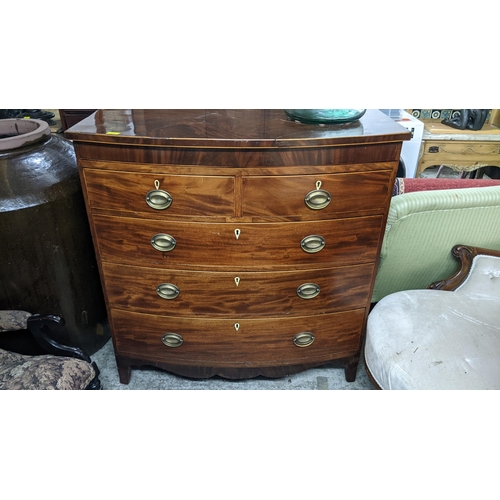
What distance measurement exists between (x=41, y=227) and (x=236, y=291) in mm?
908

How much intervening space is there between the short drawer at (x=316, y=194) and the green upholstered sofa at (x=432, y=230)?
0.39 meters

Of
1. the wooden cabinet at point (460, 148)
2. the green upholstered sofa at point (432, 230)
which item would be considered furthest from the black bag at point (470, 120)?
the green upholstered sofa at point (432, 230)

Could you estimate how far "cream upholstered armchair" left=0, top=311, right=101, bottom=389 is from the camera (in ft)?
5.19

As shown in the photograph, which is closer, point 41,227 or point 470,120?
point 41,227

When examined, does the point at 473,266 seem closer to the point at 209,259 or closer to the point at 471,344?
the point at 471,344

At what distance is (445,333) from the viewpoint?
1720 mm

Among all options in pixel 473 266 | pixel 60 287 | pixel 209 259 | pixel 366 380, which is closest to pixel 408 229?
pixel 473 266

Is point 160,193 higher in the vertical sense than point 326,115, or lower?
lower

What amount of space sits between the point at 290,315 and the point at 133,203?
2.69 feet

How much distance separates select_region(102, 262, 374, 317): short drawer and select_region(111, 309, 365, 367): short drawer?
0.18 ft

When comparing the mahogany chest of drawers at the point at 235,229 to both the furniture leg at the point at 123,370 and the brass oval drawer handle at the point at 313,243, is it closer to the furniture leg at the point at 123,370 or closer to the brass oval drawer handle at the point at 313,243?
the brass oval drawer handle at the point at 313,243

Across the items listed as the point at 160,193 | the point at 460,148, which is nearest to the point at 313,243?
the point at 160,193

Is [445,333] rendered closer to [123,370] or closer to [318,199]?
[318,199]

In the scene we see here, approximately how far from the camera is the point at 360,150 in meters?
1.52
